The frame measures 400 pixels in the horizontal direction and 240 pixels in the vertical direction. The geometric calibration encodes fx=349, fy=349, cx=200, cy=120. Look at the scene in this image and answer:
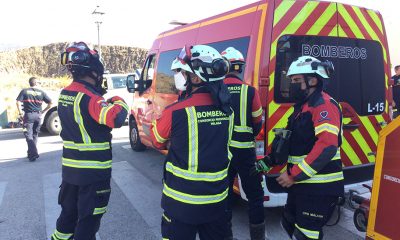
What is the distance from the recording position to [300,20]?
3.54m

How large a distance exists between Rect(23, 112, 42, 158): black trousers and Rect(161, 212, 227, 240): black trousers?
6.01m


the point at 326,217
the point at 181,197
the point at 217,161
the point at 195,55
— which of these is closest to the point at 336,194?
the point at 326,217

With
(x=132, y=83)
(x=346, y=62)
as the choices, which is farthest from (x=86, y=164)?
(x=132, y=83)

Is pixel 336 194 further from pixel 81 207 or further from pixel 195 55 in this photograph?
pixel 81 207

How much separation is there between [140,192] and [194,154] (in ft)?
10.8

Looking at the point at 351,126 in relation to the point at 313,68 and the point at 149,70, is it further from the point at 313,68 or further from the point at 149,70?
the point at 149,70

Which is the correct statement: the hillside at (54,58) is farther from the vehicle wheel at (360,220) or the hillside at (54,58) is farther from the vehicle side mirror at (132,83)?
the vehicle wheel at (360,220)

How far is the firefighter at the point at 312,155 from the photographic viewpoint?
2.43 m

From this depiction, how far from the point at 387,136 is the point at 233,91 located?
4.34 feet

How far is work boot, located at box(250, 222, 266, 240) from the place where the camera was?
134 inches

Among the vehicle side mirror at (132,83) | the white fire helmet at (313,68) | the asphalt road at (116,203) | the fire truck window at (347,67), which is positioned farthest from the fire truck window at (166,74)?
the white fire helmet at (313,68)

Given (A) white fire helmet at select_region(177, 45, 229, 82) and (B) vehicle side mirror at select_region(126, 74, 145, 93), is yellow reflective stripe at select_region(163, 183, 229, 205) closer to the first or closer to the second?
(A) white fire helmet at select_region(177, 45, 229, 82)

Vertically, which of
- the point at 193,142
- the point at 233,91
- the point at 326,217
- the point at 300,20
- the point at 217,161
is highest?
the point at 300,20

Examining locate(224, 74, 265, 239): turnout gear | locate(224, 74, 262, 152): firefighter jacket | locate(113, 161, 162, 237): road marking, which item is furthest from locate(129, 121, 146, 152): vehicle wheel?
locate(224, 74, 262, 152): firefighter jacket
